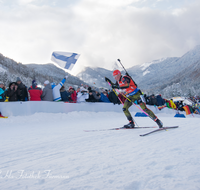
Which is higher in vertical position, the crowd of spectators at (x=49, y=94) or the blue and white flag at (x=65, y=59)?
the blue and white flag at (x=65, y=59)

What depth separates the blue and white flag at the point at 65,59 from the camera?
1020 cm

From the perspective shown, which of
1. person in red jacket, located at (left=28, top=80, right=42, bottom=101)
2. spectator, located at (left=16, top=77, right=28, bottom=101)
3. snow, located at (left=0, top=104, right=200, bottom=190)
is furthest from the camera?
person in red jacket, located at (left=28, top=80, right=42, bottom=101)

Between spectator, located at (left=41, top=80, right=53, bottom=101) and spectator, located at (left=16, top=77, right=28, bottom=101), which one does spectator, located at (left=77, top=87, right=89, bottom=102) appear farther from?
spectator, located at (left=16, top=77, right=28, bottom=101)

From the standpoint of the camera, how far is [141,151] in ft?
8.79

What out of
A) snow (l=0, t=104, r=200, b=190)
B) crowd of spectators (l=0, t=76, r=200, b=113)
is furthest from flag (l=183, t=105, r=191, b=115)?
snow (l=0, t=104, r=200, b=190)

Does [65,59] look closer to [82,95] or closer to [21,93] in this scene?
[82,95]

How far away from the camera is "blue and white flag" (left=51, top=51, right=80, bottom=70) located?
402 inches

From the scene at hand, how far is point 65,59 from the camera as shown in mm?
10219

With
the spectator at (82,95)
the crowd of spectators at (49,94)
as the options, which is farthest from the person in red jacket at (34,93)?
the spectator at (82,95)

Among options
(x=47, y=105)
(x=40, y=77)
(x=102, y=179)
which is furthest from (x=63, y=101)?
(x=40, y=77)

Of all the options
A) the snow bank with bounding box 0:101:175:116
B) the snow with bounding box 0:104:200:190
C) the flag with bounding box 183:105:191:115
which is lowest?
the flag with bounding box 183:105:191:115

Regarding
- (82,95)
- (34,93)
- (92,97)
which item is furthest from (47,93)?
(92,97)

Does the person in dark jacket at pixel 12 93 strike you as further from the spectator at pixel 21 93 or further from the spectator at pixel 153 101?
the spectator at pixel 153 101

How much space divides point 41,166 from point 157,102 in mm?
15371
